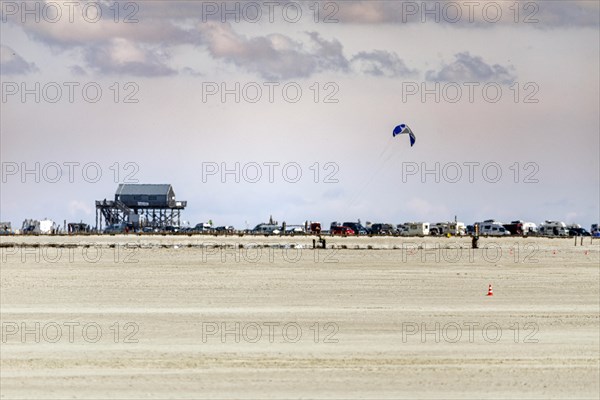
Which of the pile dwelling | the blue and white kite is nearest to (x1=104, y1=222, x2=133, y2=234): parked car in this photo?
the pile dwelling

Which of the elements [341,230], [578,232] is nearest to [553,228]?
[578,232]

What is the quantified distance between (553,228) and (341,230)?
2190 centimetres

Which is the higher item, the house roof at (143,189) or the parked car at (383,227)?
the house roof at (143,189)

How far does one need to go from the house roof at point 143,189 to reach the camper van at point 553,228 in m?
40.4

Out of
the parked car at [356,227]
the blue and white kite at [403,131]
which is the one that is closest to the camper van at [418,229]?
the parked car at [356,227]

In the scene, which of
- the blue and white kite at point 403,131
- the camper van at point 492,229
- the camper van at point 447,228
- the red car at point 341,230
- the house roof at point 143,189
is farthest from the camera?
the house roof at point 143,189

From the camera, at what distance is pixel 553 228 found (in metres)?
116

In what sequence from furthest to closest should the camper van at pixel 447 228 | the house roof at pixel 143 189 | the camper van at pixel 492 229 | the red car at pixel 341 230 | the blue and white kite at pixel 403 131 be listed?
1. the house roof at pixel 143 189
2. the camper van at pixel 447 228
3. the camper van at pixel 492 229
4. the red car at pixel 341 230
5. the blue and white kite at pixel 403 131

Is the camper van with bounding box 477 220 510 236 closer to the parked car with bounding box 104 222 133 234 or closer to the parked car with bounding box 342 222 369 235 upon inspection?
the parked car with bounding box 342 222 369 235

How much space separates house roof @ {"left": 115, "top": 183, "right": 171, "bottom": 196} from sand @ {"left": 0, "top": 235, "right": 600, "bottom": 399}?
282 feet

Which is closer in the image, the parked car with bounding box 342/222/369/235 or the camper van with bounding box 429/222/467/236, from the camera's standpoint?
the parked car with bounding box 342/222/369/235

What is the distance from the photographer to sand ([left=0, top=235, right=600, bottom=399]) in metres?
20.8

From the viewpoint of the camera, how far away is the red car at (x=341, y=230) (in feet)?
332

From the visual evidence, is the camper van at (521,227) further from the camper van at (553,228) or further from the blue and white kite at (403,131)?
the blue and white kite at (403,131)
